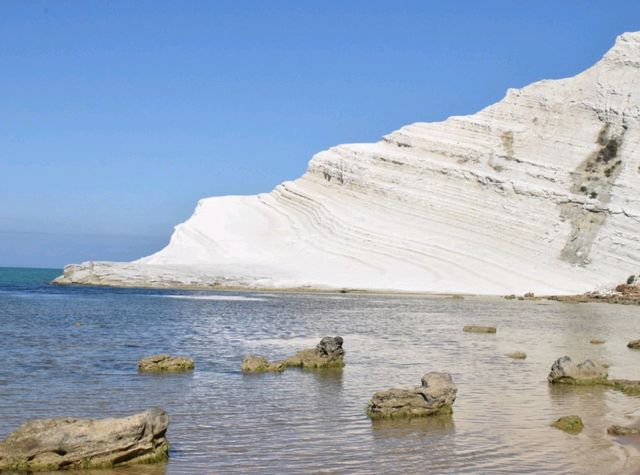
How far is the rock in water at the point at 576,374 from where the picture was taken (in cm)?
1468

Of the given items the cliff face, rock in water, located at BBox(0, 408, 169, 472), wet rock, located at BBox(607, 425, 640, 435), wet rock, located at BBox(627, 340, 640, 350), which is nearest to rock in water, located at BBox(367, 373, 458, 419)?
wet rock, located at BBox(607, 425, 640, 435)

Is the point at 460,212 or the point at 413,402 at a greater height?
the point at 460,212

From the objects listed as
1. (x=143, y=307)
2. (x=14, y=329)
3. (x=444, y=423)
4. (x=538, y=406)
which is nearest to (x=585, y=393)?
(x=538, y=406)

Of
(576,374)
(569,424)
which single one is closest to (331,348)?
(576,374)

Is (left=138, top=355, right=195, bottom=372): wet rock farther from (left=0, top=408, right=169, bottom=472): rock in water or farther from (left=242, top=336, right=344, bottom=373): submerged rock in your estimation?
(left=0, top=408, right=169, bottom=472): rock in water

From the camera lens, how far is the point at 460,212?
53344mm

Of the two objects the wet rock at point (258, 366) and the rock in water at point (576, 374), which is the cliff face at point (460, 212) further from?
the rock in water at point (576, 374)

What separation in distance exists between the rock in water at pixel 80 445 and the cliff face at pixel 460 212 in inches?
1464

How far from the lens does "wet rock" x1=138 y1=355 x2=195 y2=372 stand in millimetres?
15242

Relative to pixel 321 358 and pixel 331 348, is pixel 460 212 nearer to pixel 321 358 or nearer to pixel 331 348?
pixel 331 348

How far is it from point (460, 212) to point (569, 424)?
43162 millimetres

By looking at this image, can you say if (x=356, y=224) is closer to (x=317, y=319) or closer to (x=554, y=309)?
(x=554, y=309)

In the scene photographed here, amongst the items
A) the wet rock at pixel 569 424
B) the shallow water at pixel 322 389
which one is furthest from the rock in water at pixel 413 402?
the wet rock at pixel 569 424

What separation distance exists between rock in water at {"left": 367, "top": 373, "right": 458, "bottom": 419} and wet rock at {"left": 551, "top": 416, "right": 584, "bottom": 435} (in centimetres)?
143
